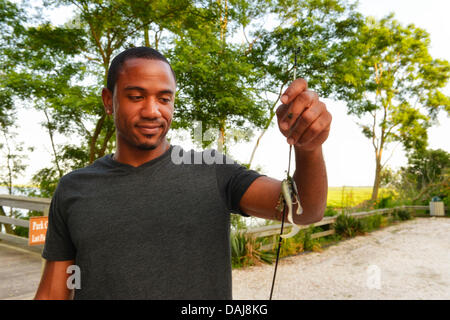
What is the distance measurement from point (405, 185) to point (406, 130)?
15.5 ft

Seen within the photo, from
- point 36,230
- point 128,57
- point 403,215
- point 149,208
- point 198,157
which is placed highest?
point 128,57

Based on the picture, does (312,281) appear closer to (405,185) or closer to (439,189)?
(439,189)

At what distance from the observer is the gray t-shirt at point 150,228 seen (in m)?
1.14

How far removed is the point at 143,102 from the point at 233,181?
1.61 feet

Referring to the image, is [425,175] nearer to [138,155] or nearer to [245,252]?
[245,252]

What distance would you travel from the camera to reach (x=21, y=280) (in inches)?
208

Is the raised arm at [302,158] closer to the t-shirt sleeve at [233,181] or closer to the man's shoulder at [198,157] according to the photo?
the t-shirt sleeve at [233,181]

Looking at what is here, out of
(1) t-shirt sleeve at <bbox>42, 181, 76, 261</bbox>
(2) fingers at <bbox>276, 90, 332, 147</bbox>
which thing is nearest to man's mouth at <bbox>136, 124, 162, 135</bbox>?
(1) t-shirt sleeve at <bbox>42, 181, 76, 261</bbox>

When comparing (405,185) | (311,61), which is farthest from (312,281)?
(405,185)

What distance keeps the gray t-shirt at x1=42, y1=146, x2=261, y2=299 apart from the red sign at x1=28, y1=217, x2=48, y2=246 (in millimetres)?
3507

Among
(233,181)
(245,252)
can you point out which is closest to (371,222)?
(245,252)

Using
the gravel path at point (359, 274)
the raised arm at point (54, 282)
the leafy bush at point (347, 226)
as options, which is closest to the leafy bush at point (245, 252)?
the gravel path at point (359, 274)

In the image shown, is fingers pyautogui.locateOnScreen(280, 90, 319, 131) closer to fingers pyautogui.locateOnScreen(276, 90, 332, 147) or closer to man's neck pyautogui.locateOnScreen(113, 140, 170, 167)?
fingers pyautogui.locateOnScreen(276, 90, 332, 147)

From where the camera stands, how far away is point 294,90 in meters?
0.79
